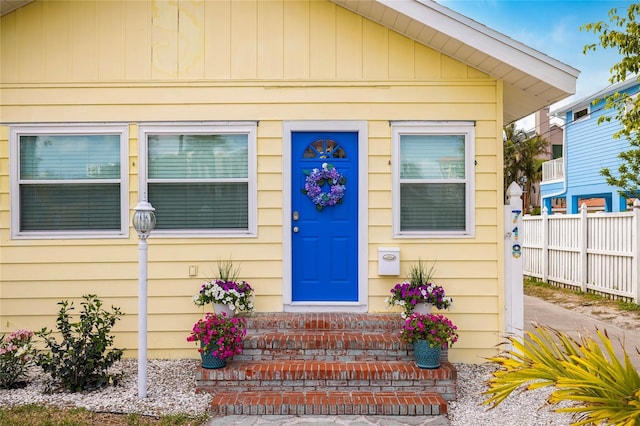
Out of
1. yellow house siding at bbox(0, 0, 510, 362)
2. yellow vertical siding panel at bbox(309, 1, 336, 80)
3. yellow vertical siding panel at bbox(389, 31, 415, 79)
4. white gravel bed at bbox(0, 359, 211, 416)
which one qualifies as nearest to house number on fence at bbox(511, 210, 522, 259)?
yellow house siding at bbox(0, 0, 510, 362)

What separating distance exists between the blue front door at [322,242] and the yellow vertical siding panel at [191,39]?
135cm

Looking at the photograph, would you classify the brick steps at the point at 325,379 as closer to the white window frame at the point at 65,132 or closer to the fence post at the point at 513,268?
the fence post at the point at 513,268

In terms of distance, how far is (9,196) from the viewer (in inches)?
198

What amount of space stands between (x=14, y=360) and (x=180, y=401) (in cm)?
158

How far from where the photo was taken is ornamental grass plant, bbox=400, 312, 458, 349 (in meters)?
4.03

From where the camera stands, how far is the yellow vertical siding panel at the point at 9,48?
16.6ft

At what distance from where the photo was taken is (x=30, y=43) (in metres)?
5.04

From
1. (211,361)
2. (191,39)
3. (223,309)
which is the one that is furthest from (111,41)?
(211,361)

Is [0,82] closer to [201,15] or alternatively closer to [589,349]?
[201,15]

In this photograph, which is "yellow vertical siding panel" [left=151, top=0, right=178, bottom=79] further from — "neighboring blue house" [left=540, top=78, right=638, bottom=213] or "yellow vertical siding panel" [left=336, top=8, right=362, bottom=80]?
"neighboring blue house" [left=540, top=78, right=638, bottom=213]

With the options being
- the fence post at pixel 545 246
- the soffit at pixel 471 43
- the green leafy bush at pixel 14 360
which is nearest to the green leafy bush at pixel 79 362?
the green leafy bush at pixel 14 360

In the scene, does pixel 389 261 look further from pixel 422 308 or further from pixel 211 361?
pixel 211 361

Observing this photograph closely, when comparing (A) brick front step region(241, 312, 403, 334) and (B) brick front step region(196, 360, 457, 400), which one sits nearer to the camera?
(B) brick front step region(196, 360, 457, 400)

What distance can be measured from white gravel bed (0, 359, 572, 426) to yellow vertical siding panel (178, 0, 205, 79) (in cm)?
309
